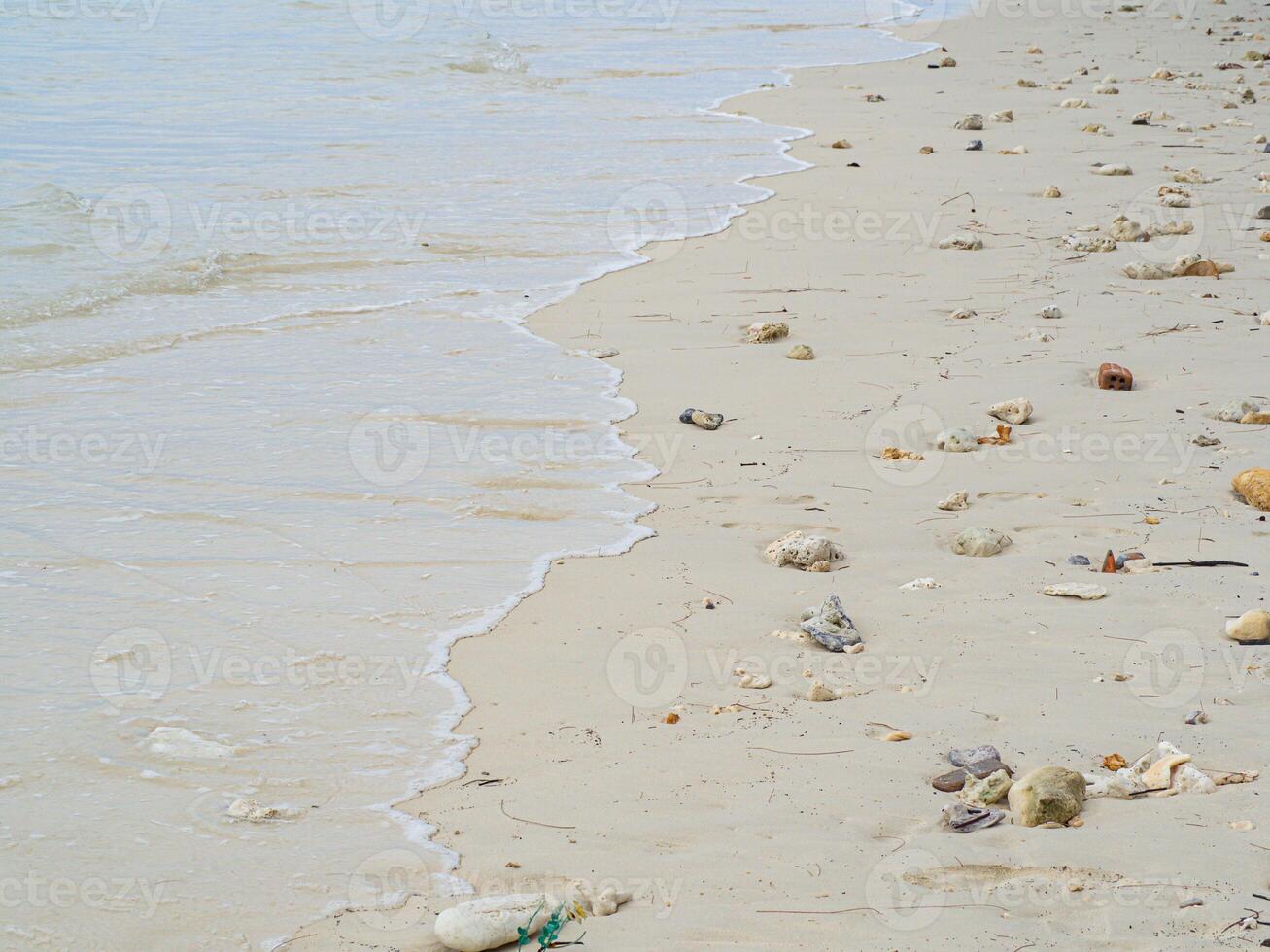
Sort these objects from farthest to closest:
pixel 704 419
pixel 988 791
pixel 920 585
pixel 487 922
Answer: pixel 704 419 → pixel 920 585 → pixel 988 791 → pixel 487 922

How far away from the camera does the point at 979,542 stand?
390 centimetres

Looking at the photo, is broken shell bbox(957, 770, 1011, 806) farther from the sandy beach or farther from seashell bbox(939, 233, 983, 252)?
seashell bbox(939, 233, 983, 252)

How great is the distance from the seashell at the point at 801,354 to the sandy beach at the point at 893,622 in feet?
0.23

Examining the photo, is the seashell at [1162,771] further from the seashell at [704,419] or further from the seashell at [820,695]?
the seashell at [704,419]

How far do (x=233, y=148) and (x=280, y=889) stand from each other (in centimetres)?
977

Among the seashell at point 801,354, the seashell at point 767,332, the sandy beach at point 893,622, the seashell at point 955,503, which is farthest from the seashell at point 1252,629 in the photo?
the seashell at point 767,332

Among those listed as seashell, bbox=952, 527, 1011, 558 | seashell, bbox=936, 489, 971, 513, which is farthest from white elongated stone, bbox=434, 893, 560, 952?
seashell, bbox=936, 489, 971, 513

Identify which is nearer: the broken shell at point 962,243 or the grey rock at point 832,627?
the grey rock at point 832,627

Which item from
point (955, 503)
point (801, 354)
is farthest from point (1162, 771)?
point (801, 354)

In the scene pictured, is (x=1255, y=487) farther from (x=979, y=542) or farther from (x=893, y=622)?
(x=893, y=622)

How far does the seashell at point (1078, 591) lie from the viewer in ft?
11.6

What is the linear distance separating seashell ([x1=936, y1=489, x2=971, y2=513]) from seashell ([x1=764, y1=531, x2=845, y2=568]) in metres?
0.49

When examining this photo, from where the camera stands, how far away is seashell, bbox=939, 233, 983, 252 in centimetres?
732

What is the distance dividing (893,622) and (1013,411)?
5.64ft
